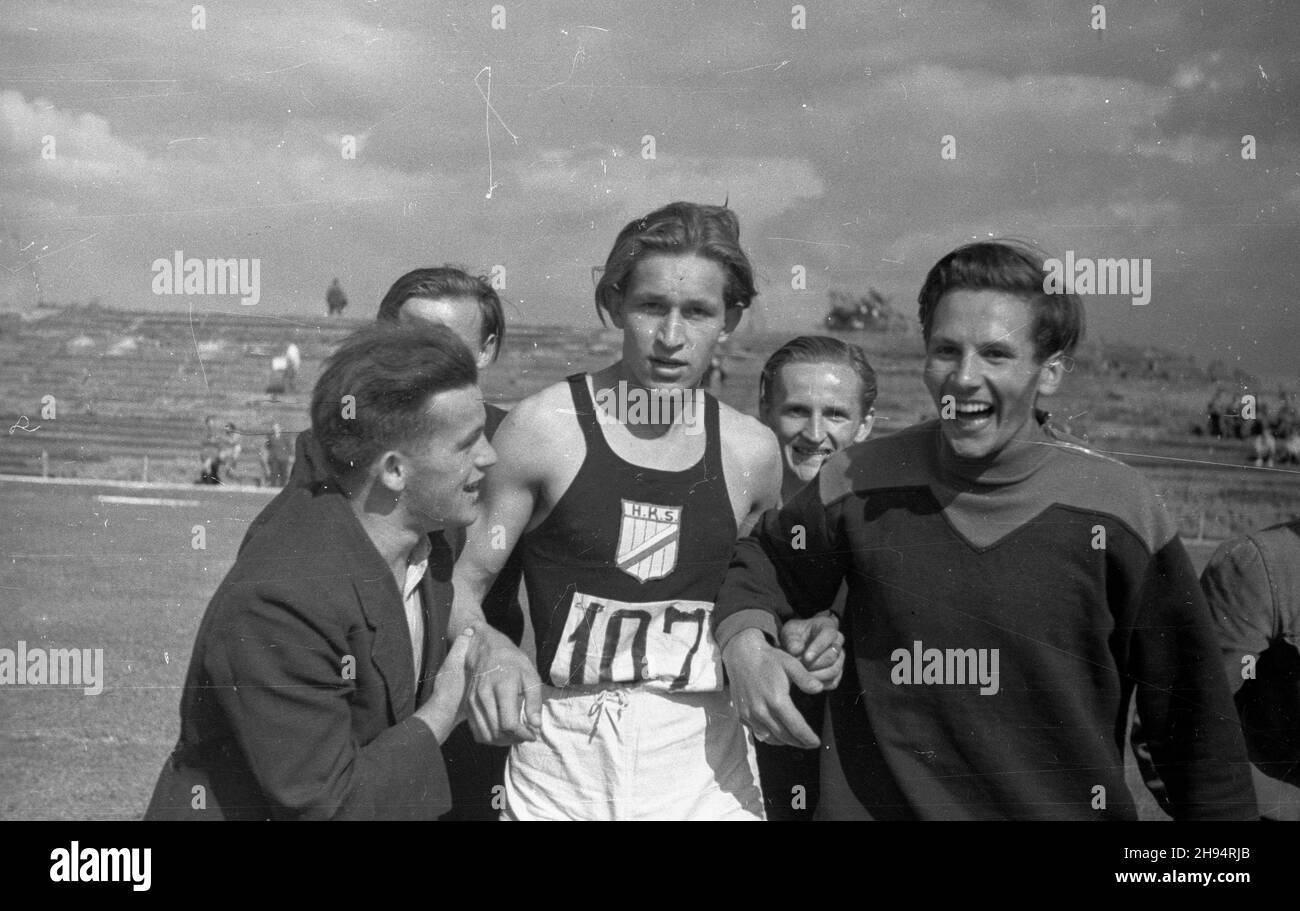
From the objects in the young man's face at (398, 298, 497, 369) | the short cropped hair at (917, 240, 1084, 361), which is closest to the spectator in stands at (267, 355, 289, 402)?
the young man's face at (398, 298, 497, 369)

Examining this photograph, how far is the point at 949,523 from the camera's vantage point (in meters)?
2.26

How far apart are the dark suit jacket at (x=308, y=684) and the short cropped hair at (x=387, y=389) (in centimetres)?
10

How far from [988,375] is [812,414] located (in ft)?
1.22

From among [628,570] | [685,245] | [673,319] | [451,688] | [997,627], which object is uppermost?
[685,245]

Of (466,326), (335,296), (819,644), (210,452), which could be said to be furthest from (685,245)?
(210,452)

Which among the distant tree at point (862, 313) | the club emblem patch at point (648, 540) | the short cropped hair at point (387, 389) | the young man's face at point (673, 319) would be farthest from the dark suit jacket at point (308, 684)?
the distant tree at point (862, 313)

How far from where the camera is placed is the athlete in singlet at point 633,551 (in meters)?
2.23

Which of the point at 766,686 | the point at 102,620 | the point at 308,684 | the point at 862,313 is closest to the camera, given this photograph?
the point at 308,684

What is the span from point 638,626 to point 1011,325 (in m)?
0.98

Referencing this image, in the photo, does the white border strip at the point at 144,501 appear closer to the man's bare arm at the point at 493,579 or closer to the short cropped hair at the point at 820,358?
the man's bare arm at the point at 493,579

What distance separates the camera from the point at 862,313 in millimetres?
2342

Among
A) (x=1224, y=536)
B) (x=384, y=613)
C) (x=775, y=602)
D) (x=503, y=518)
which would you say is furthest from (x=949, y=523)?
(x=384, y=613)

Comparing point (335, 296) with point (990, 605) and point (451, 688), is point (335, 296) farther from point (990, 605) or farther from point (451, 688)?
point (990, 605)
